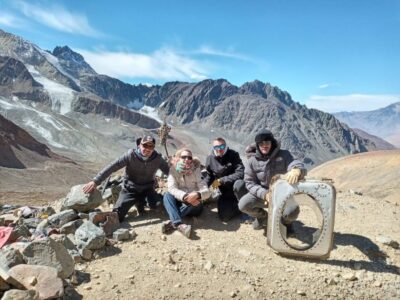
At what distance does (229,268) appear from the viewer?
5160 millimetres

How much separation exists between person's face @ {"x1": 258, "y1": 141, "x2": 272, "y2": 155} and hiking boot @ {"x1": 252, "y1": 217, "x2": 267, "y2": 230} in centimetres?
110

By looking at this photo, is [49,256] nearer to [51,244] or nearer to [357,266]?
[51,244]

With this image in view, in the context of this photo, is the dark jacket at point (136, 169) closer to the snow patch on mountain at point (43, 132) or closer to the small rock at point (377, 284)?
the small rock at point (377, 284)

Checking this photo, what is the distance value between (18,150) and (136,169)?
60.1 m

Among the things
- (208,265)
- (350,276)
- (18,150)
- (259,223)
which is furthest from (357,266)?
(18,150)

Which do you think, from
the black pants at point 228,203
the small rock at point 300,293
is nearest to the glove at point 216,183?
the black pants at point 228,203

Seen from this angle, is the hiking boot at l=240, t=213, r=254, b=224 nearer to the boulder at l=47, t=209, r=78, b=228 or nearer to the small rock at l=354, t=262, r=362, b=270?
the small rock at l=354, t=262, r=362, b=270

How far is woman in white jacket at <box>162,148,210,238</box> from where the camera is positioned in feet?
20.5

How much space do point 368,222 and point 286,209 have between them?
2255 mm

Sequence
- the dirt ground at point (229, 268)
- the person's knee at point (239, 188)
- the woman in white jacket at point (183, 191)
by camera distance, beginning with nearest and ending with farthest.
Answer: the dirt ground at point (229, 268), the woman in white jacket at point (183, 191), the person's knee at point (239, 188)

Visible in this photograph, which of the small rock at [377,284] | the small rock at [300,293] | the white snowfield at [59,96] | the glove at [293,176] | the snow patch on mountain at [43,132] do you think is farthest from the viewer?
the white snowfield at [59,96]

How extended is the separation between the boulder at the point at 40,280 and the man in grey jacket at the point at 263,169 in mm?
2819

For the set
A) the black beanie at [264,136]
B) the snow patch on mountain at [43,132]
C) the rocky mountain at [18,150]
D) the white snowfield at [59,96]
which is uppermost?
the white snowfield at [59,96]

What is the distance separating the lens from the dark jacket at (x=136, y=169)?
6733 millimetres
